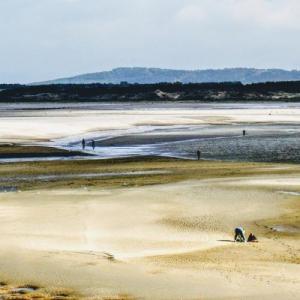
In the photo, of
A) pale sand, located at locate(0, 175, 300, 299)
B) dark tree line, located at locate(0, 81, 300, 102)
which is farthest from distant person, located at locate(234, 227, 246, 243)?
dark tree line, located at locate(0, 81, 300, 102)

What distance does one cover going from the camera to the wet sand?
15523 mm

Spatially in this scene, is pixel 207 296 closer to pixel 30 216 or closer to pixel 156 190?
pixel 30 216

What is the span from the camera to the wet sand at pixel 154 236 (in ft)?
50.9

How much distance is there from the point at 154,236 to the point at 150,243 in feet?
3.42

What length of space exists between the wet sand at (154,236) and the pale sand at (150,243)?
0.09 feet

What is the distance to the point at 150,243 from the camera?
20.2 metres

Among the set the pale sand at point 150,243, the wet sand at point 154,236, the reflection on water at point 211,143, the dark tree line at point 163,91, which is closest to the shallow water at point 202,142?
the reflection on water at point 211,143

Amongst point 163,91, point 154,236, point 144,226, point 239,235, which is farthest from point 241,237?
point 163,91

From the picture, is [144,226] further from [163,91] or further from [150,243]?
[163,91]

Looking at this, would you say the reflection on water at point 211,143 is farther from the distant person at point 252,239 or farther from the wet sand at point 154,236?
the distant person at point 252,239

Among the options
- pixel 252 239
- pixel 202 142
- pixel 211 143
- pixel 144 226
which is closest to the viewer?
pixel 252 239

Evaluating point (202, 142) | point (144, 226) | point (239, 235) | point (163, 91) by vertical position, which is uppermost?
point (163, 91)

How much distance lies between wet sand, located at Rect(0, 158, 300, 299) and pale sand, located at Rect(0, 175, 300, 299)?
28 mm

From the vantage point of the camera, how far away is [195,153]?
47.8 meters
